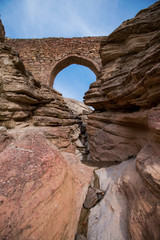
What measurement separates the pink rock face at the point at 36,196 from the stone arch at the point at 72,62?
9150 mm

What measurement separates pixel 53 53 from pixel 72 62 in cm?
212

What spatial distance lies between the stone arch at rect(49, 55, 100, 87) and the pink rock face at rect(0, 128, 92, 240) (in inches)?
360

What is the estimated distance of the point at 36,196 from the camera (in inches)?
53.4

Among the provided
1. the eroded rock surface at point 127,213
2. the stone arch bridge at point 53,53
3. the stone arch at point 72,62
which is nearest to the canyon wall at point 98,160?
the eroded rock surface at point 127,213

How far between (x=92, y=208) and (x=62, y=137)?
2413mm

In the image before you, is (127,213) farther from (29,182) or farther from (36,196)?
(29,182)

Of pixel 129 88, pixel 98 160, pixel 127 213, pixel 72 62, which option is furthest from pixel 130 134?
pixel 72 62

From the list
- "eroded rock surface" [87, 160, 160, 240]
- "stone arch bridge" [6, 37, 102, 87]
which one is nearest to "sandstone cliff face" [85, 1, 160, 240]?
"eroded rock surface" [87, 160, 160, 240]

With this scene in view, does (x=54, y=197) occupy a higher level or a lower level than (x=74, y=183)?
higher

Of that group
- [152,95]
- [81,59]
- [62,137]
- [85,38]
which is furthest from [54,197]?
[85,38]

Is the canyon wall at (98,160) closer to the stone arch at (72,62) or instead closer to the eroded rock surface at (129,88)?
the eroded rock surface at (129,88)

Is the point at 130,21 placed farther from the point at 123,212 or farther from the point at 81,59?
the point at 81,59

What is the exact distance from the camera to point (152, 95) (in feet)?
6.33

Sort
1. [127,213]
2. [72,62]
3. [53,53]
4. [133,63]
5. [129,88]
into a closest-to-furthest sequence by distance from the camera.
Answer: [127,213]
[129,88]
[133,63]
[53,53]
[72,62]
